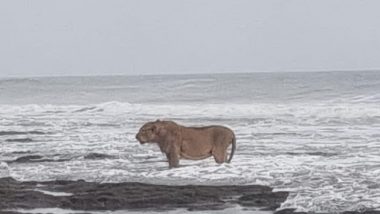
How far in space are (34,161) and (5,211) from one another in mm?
7168

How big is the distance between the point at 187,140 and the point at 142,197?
3846mm

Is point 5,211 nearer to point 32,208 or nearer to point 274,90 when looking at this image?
point 32,208

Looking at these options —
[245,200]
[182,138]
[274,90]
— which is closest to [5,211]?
[245,200]

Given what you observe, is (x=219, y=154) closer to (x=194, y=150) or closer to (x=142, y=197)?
(x=194, y=150)

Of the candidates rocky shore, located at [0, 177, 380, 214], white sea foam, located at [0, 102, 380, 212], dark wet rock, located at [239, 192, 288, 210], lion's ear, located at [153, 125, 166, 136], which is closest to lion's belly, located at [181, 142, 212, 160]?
white sea foam, located at [0, 102, 380, 212]

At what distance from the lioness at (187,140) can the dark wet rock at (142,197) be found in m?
2.44

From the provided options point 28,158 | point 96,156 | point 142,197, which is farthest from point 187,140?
point 28,158

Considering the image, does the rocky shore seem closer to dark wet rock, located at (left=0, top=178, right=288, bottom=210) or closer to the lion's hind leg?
dark wet rock, located at (left=0, top=178, right=288, bottom=210)

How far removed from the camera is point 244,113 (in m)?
38.5

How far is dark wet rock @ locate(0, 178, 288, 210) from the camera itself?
12.5 m

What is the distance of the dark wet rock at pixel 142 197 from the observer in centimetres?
1252

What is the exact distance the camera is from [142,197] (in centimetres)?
1316

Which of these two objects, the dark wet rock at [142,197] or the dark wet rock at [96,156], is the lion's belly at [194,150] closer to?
the dark wet rock at [142,197]

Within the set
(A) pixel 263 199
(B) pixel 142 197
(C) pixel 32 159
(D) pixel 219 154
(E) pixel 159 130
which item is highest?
(E) pixel 159 130
